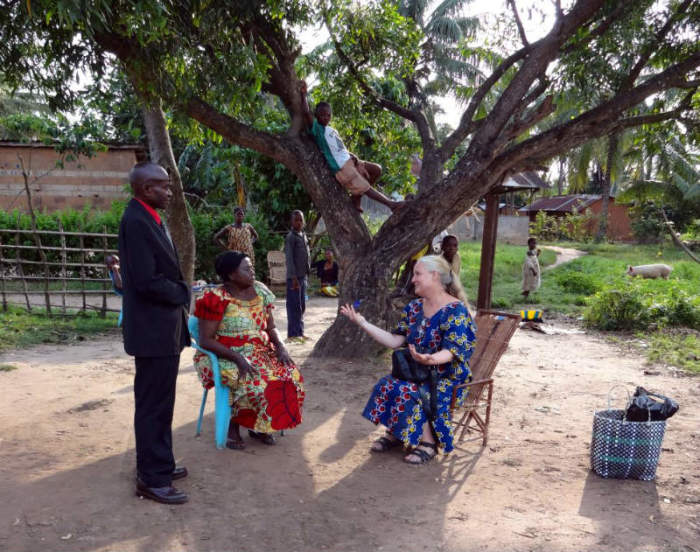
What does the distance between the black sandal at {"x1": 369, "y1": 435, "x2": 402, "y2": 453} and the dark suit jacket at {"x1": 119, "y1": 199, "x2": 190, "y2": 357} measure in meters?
1.81

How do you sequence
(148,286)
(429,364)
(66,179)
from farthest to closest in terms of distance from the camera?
(66,179)
(429,364)
(148,286)

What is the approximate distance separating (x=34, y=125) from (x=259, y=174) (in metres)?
5.17

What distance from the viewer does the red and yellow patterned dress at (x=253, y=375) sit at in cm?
400

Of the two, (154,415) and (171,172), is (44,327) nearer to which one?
(171,172)

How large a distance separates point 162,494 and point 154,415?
0.46m

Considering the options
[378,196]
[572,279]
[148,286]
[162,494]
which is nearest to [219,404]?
[162,494]

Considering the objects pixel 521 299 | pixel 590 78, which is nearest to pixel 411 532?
pixel 590 78

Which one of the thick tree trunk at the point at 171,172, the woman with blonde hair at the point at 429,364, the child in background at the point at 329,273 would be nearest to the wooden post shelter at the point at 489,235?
the woman with blonde hair at the point at 429,364

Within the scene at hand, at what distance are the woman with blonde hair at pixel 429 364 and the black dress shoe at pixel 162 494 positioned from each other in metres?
1.48

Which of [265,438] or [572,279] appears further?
[572,279]

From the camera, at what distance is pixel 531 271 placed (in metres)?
13.2

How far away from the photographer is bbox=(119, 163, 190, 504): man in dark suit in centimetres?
302

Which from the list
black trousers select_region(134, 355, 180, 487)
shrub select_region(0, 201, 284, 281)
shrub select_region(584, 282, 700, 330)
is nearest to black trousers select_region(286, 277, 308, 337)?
black trousers select_region(134, 355, 180, 487)

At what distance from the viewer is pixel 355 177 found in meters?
6.29
